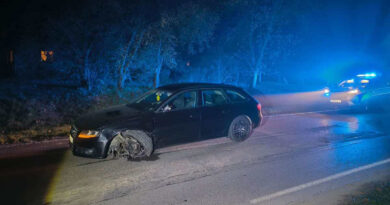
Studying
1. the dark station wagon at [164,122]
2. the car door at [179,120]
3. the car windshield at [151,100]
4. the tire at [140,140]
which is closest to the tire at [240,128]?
the dark station wagon at [164,122]

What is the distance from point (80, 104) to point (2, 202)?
29.1ft

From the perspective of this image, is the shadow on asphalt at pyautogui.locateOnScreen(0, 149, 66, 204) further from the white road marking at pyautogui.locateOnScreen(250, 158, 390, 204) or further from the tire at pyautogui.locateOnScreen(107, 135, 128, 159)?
the white road marking at pyautogui.locateOnScreen(250, 158, 390, 204)

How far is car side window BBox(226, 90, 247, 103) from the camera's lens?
7.24 metres

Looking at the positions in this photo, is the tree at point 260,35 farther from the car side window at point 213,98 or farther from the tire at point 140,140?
the tire at point 140,140

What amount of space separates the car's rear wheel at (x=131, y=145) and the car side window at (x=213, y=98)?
68.9 inches

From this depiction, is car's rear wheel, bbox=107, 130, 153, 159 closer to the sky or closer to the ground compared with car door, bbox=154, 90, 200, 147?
closer to the ground

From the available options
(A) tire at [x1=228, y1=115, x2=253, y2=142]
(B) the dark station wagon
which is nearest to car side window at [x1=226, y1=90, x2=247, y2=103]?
(B) the dark station wagon

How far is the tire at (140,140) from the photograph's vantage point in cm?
560

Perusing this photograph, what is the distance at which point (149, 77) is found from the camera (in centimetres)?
2242

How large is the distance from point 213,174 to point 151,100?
2.59 meters

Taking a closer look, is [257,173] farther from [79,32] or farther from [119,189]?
[79,32]

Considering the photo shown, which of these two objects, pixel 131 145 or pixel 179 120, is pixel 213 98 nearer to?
pixel 179 120

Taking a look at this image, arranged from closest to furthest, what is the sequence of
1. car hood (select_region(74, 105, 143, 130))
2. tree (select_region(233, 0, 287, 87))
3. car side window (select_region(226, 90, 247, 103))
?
car hood (select_region(74, 105, 143, 130))
car side window (select_region(226, 90, 247, 103))
tree (select_region(233, 0, 287, 87))

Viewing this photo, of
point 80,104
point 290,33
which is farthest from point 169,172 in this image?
point 290,33
